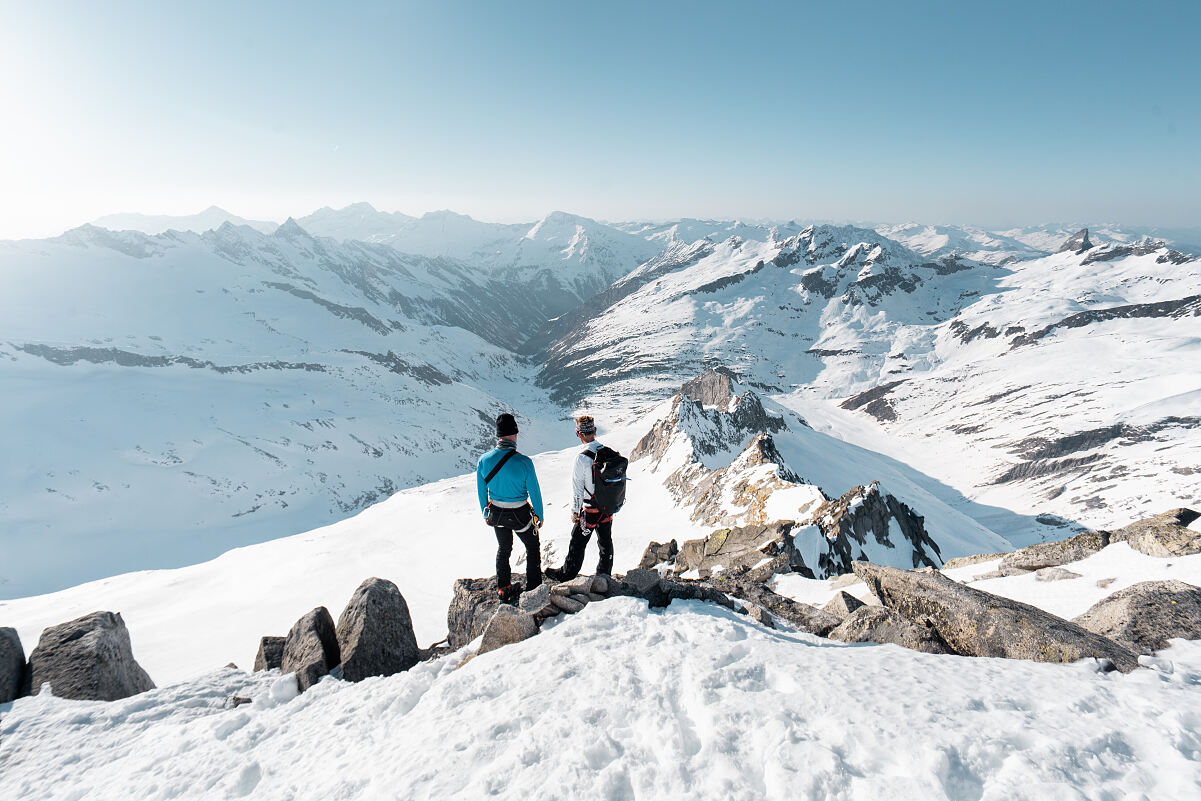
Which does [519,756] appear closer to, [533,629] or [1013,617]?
[533,629]

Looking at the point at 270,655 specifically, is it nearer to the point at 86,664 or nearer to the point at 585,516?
the point at 86,664

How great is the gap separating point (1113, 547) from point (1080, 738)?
13.9m

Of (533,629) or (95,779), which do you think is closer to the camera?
(95,779)

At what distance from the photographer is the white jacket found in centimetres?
1026

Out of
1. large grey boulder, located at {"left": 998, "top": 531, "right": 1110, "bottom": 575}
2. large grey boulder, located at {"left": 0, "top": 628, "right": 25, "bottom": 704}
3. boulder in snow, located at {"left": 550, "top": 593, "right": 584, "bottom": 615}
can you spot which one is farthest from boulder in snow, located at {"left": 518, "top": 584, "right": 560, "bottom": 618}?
large grey boulder, located at {"left": 998, "top": 531, "right": 1110, "bottom": 575}

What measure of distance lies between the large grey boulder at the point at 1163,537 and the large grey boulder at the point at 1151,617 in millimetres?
6764

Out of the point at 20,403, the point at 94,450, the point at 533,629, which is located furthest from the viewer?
the point at 20,403

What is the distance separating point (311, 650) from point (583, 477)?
6854 millimetres

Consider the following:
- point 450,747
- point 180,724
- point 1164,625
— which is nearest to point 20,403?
point 180,724

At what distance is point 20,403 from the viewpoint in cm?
10144

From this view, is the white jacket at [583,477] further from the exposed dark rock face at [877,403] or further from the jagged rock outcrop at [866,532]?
the exposed dark rock face at [877,403]

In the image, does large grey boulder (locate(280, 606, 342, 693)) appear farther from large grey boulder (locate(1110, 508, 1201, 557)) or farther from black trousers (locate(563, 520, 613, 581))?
large grey boulder (locate(1110, 508, 1201, 557))

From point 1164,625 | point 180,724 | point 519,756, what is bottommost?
point 1164,625

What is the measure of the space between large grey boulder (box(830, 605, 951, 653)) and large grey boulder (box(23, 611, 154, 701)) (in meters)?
15.0
